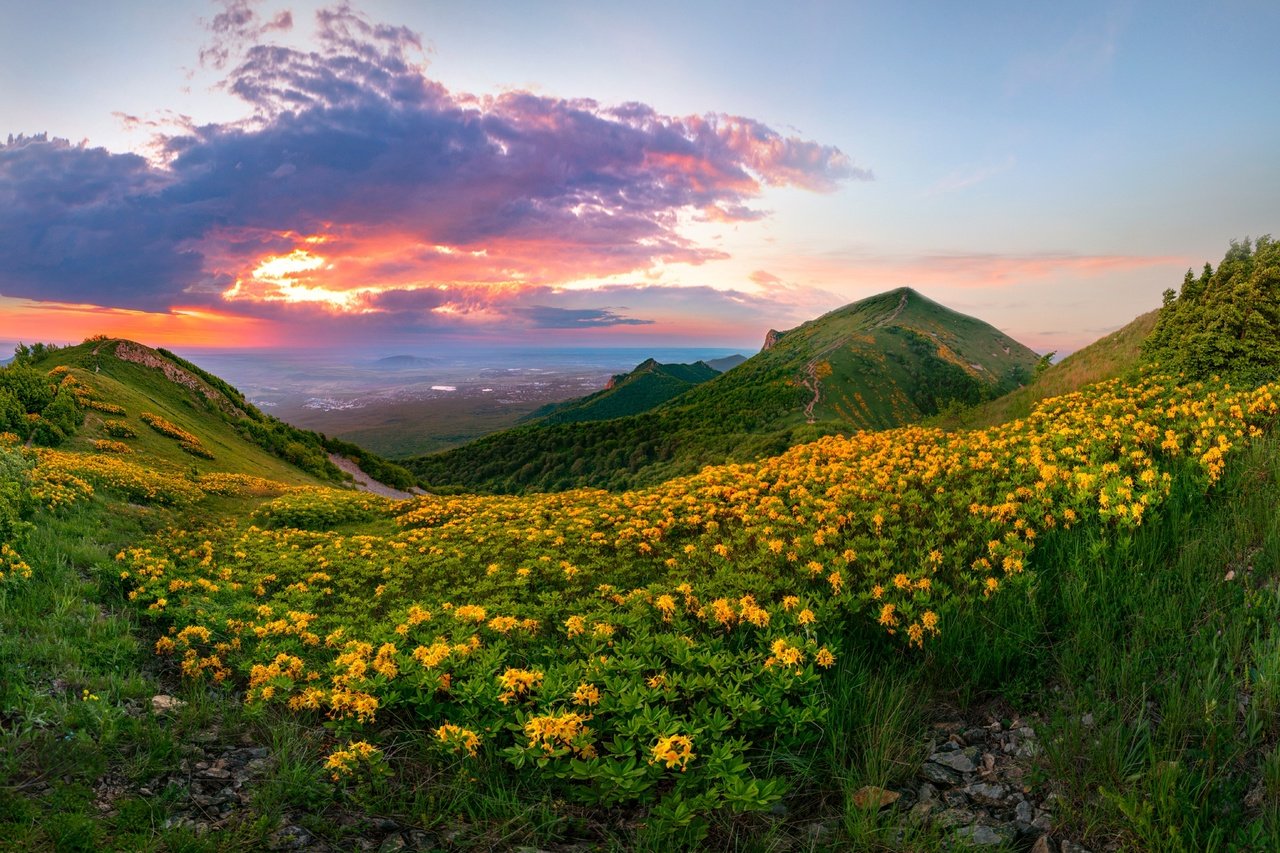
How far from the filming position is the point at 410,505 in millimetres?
15656

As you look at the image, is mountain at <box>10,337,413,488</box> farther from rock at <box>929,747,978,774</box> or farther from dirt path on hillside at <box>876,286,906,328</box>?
dirt path on hillside at <box>876,286,906,328</box>

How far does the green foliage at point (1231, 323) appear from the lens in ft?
39.2

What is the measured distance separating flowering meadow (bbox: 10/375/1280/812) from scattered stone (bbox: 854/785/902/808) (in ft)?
1.52

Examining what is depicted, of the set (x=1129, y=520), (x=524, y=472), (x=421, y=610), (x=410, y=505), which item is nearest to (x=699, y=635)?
(x=421, y=610)

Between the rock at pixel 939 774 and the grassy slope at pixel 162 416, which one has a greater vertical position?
the grassy slope at pixel 162 416

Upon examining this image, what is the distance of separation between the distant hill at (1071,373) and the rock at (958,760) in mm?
18548

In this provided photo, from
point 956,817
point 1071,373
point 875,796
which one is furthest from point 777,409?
point 875,796

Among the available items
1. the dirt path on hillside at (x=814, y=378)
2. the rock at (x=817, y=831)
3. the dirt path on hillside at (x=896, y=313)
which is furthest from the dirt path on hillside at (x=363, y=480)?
the dirt path on hillside at (x=896, y=313)

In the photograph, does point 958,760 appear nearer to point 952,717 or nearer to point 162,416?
point 952,717

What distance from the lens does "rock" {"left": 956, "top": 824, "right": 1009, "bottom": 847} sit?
3.16m

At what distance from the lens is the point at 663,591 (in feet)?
19.6

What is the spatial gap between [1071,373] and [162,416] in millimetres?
44317

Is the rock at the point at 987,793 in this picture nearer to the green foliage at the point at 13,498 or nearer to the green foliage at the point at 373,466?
the green foliage at the point at 13,498

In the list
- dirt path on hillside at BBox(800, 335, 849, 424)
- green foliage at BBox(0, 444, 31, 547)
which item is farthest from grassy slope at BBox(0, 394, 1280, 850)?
dirt path on hillside at BBox(800, 335, 849, 424)
